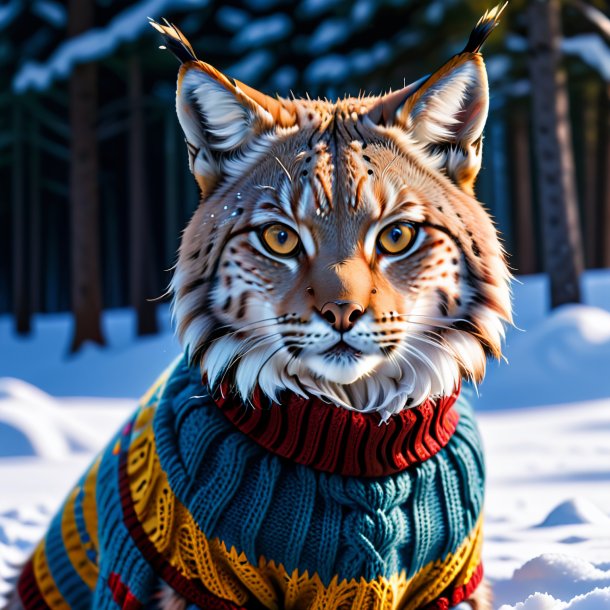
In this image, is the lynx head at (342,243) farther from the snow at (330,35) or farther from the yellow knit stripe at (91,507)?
the snow at (330,35)

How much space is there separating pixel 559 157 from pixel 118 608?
863 cm

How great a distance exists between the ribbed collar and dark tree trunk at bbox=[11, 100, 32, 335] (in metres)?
15.4

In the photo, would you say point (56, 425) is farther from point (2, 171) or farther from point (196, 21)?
point (2, 171)

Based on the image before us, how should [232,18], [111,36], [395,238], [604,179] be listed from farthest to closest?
[604,179], [232,18], [111,36], [395,238]

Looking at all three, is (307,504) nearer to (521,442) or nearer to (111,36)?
(521,442)

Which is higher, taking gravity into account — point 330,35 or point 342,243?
point 330,35

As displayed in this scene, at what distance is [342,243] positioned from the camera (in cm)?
189

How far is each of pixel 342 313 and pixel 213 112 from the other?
657 mm

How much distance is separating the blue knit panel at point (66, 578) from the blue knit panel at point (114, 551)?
0.64ft

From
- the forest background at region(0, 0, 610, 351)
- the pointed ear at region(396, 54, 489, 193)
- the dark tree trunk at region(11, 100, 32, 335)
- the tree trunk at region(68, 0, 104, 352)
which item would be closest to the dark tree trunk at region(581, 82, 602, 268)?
the forest background at region(0, 0, 610, 351)

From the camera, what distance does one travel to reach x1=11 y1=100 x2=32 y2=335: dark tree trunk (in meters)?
16.6

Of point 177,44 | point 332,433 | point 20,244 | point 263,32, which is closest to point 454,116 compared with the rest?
point 177,44

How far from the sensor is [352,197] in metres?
1.91

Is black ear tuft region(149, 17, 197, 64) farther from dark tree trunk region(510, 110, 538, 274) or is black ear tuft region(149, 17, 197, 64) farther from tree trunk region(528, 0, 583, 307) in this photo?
dark tree trunk region(510, 110, 538, 274)
